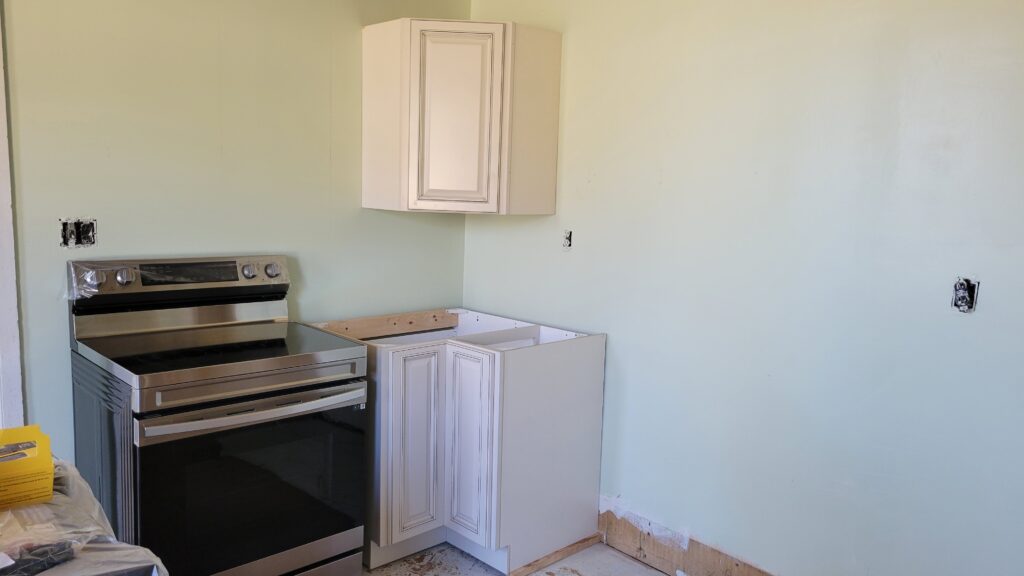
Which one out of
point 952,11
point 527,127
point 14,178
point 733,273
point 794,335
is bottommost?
point 794,335

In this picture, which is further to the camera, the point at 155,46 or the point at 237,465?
the point at 155,46

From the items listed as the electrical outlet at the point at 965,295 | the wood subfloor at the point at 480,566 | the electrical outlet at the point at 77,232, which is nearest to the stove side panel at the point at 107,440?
the electrical outlet at the point at 77,232

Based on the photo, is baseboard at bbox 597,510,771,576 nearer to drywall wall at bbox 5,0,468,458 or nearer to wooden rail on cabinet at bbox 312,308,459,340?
wooden rail on cabinet at bbox 312,308,459,340

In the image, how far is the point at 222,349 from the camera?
2299mm

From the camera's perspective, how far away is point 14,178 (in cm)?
212

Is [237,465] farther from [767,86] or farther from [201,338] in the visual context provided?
[767,86]

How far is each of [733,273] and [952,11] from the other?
3.10ft

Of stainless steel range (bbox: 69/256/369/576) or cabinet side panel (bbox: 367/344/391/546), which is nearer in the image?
stainless steel range (bbox: 69/256/369/576)

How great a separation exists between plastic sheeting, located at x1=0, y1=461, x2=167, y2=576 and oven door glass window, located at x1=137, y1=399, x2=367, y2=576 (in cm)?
87

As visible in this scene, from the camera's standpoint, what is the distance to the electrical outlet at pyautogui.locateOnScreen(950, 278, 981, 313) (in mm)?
1911

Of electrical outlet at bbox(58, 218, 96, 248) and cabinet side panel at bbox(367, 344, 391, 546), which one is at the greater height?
electrical outlet at bbox(58, 218, 96, 248)

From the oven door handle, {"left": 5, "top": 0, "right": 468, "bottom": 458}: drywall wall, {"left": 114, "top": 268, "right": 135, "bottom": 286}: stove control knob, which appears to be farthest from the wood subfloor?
{"left": 114, "top": 268, "right": 135, "bottom": 286}: stove control knob

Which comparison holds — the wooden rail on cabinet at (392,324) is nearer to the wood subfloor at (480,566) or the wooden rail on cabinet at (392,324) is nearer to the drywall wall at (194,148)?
the drywall wall at (194,148)

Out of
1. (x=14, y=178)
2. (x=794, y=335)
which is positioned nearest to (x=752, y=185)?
(x=794, y=335)
